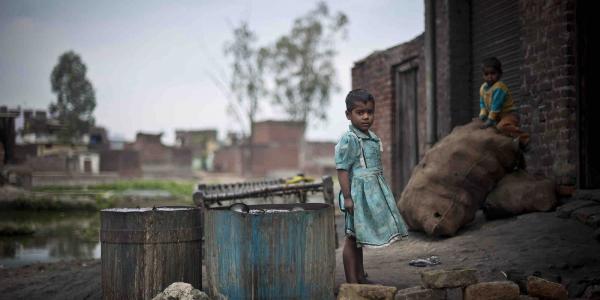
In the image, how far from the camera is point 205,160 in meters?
51.3

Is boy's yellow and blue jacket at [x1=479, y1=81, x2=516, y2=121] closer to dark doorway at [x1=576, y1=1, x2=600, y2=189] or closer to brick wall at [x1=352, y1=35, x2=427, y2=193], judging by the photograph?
dark doorway at [x1=576, y1=1, x2=600, y2=189]

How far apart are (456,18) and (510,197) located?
3380 millimetres

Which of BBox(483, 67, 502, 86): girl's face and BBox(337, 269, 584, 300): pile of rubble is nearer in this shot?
BBox(337, 269, 584, 300): pile of rubble

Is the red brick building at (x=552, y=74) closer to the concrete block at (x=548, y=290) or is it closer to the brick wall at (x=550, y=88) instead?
the brick wall at (x=550, y=88)

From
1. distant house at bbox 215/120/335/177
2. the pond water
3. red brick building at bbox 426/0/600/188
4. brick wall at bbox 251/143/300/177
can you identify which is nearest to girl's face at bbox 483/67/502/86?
red brick building at bbox 426/0/600/188

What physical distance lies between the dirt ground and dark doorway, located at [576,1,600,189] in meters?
0.70

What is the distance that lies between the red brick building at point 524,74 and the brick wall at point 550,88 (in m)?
0.01

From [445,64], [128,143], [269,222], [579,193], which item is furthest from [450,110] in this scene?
[128,143]

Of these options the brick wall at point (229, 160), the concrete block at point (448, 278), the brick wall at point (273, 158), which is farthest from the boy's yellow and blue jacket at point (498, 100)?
the brick wall at point (229, 160)

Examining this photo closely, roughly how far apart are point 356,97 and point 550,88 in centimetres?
302

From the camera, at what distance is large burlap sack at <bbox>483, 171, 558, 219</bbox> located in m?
5.80

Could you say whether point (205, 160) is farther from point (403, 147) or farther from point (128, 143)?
point (403, 147)

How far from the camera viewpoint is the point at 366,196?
430 centimetres

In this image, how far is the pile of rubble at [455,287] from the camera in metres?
3.60
